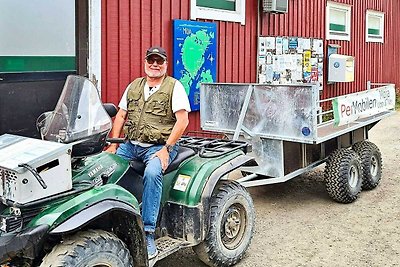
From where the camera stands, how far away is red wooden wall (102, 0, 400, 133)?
21.5 ft

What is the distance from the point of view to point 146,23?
22.7ft

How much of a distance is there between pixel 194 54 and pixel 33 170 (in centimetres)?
515

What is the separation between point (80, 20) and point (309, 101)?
9.33 feet

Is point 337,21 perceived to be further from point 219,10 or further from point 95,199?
point 95,199

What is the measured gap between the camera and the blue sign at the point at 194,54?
7.38m

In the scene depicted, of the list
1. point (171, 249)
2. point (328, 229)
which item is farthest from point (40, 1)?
point (328, 229)

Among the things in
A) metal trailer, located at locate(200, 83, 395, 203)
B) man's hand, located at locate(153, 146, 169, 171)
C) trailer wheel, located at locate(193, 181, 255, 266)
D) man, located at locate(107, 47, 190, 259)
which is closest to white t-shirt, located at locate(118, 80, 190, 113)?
man, located at locate(107, 47, 190, 259)

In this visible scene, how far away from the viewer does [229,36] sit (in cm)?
840

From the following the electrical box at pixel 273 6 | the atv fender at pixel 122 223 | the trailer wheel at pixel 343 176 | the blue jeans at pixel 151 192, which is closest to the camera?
the atv fender at pixel 122 223

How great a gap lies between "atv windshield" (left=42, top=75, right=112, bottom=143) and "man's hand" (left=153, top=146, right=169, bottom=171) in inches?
19.8

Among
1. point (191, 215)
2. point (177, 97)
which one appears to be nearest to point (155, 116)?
point (177, 97)

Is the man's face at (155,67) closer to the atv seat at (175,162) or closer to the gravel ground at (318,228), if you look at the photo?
the atv seat at (175,162)

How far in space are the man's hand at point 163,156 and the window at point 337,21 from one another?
8342 millimetres

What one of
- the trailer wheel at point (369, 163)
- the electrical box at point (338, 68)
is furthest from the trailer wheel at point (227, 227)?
the electrical box at point (338, 68)
